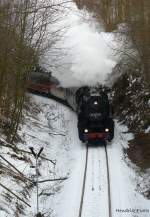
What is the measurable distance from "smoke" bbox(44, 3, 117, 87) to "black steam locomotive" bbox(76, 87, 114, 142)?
2.39 metres

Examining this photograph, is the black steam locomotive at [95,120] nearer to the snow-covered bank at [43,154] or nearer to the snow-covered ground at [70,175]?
the snow-covered ground at [70,175]

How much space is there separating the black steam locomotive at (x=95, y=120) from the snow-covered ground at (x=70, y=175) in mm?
720

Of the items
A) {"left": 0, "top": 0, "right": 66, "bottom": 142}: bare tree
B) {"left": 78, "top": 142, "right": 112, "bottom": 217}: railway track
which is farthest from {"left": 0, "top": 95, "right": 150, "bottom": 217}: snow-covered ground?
{"left": 0, "top": 0, "right": 66, "bottom": 142}: bare tree

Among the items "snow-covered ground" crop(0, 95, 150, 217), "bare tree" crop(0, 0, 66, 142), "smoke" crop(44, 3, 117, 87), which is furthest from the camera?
"smoke" crop(44, 3, 117, 87)

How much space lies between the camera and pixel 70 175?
19969 mm

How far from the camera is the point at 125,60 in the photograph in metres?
29.0

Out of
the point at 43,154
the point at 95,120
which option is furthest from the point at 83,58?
the point at 43,154

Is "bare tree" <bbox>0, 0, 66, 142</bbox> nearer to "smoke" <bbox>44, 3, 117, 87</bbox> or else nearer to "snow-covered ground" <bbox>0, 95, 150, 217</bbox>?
"snow-covered ground" <bbox>0, 95, 150, 217</bbox>

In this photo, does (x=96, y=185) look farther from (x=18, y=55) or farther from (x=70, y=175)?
(x=18, y=55)

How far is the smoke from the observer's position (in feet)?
86.9

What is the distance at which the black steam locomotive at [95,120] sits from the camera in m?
23.5

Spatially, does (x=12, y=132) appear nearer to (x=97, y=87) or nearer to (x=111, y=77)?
(x=97, y=87)

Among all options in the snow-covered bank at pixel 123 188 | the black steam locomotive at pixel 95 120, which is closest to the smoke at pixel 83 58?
the black steam locomotive at pixel 95 120

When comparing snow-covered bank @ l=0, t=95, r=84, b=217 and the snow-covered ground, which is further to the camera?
snow-covered bank @ l=0, t=95, r=84, b=217
